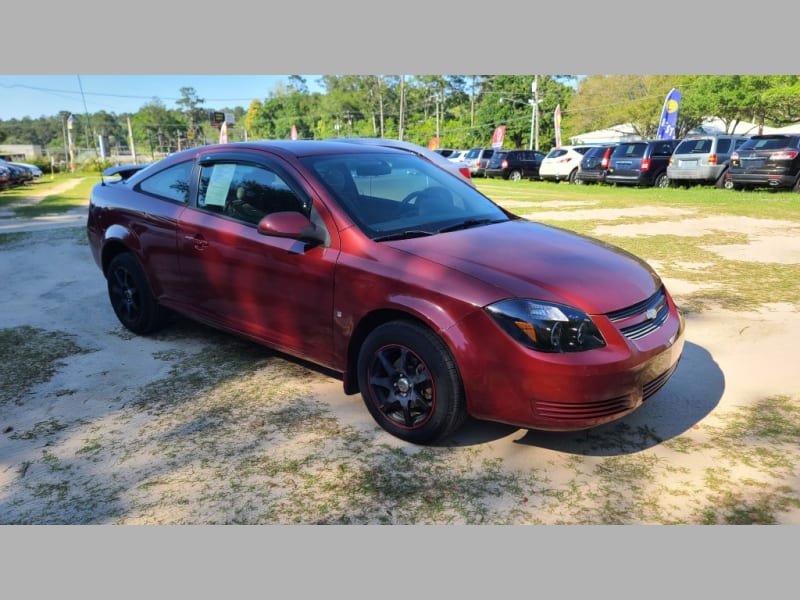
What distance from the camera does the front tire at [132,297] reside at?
4906 millimetres

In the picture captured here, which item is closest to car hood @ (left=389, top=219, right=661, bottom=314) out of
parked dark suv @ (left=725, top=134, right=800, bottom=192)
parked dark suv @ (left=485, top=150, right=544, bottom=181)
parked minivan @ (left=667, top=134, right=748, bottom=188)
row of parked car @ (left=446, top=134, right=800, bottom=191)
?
parked dark suv @ (left=725, top=134, right=800, bottom=192)

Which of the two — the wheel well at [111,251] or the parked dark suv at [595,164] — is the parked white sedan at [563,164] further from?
the wheel well at [111,251]

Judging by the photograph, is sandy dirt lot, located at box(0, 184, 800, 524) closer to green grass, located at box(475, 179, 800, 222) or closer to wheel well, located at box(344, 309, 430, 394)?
wheel well, located at box(344, 309, 430, 394)

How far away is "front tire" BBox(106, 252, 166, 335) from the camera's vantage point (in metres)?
4.91

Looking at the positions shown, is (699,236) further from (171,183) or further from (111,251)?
(111,251)

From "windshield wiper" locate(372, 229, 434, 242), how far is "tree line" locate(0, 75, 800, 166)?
5.13 metres

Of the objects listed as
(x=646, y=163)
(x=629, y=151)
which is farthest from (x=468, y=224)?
(x=629, y=151)

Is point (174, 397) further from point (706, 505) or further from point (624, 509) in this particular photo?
point (706, 505)

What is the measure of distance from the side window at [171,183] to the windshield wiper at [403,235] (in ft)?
6.15

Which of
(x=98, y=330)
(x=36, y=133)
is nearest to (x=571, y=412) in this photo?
(x=98, y=330)

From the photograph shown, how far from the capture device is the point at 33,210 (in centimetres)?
1608

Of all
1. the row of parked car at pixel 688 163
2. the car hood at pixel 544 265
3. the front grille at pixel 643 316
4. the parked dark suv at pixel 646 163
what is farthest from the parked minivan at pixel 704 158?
the front grille at pixel 643 316

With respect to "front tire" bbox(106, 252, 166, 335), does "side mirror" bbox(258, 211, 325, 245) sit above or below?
above

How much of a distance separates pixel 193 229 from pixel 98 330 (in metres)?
1.73
